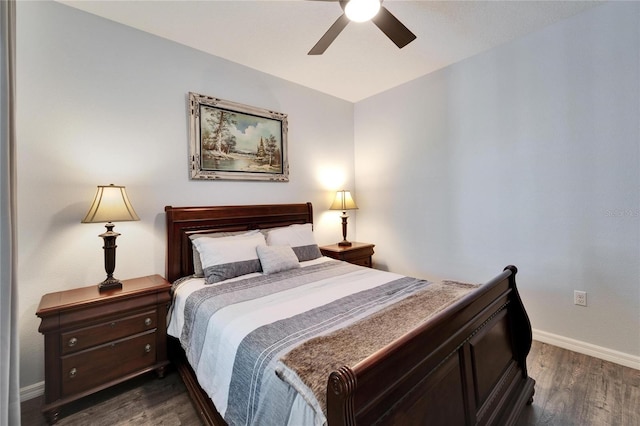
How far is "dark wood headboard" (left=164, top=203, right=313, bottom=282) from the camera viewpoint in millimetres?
2514

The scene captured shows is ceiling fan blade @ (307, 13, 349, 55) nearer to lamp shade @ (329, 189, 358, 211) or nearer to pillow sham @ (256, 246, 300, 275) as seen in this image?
pillow sham @ (256, 246, 300, 275)

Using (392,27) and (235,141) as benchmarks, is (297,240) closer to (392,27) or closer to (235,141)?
(235,141)

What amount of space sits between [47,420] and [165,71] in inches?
106

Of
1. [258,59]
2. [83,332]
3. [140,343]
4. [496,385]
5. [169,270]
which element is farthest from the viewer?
[258,59]

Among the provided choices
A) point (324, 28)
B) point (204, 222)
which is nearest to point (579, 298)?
point (324, 28)

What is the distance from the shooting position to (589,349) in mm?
2344

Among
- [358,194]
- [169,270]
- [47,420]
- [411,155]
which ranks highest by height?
[411,155]

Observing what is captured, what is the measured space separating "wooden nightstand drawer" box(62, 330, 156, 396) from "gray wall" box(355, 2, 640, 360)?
290 centimetres

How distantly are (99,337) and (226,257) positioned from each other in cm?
96

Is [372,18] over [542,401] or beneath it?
over

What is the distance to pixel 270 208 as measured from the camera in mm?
3195

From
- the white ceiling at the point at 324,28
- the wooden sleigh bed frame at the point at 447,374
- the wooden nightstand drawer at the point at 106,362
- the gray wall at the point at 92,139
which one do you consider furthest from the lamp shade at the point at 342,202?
the wooden nightstand drawer at the point at 106,362

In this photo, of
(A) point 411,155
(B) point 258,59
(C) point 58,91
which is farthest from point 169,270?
(A) point 411,155

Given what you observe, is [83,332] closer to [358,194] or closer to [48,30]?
[48,30]
